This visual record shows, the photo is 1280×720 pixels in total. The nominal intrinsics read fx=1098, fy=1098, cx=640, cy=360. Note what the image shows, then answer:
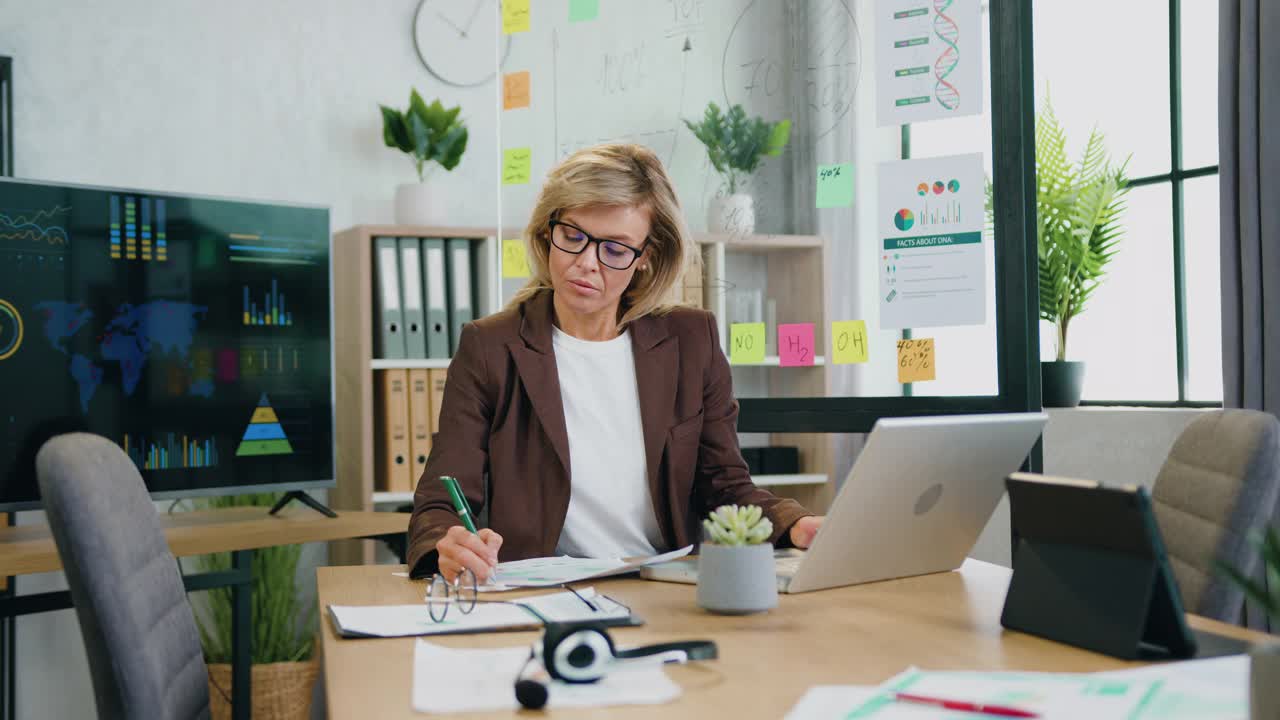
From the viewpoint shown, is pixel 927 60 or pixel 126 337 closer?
pixel 927 60

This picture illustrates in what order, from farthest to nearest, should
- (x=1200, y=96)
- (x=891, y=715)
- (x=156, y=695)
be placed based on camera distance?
(x=1200, y=96) → (x=156, y=695) → (x=891, y=715)

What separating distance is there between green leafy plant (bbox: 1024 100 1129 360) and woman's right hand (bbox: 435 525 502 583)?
7.31ft

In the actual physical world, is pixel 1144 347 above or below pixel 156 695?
above

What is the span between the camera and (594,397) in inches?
71.8

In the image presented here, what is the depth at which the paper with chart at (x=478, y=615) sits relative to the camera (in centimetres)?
112

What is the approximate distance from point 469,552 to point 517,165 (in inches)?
63.9

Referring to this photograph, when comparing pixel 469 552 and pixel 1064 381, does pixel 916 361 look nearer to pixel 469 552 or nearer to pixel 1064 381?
pixel 1064 381

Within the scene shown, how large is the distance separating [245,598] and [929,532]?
70.3 inches

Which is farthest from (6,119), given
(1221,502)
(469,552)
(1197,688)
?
(1197,688)

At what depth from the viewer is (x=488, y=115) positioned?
3701 millimetres

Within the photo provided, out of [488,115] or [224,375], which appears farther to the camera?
[488,115]

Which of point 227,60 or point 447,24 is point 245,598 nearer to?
point 227,60

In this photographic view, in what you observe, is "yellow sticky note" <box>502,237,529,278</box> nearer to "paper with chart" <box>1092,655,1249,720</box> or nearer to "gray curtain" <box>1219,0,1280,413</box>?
"gray curtain" <box>1219,0,1280,413</box>

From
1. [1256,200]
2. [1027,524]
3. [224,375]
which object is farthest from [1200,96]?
[224,375]
